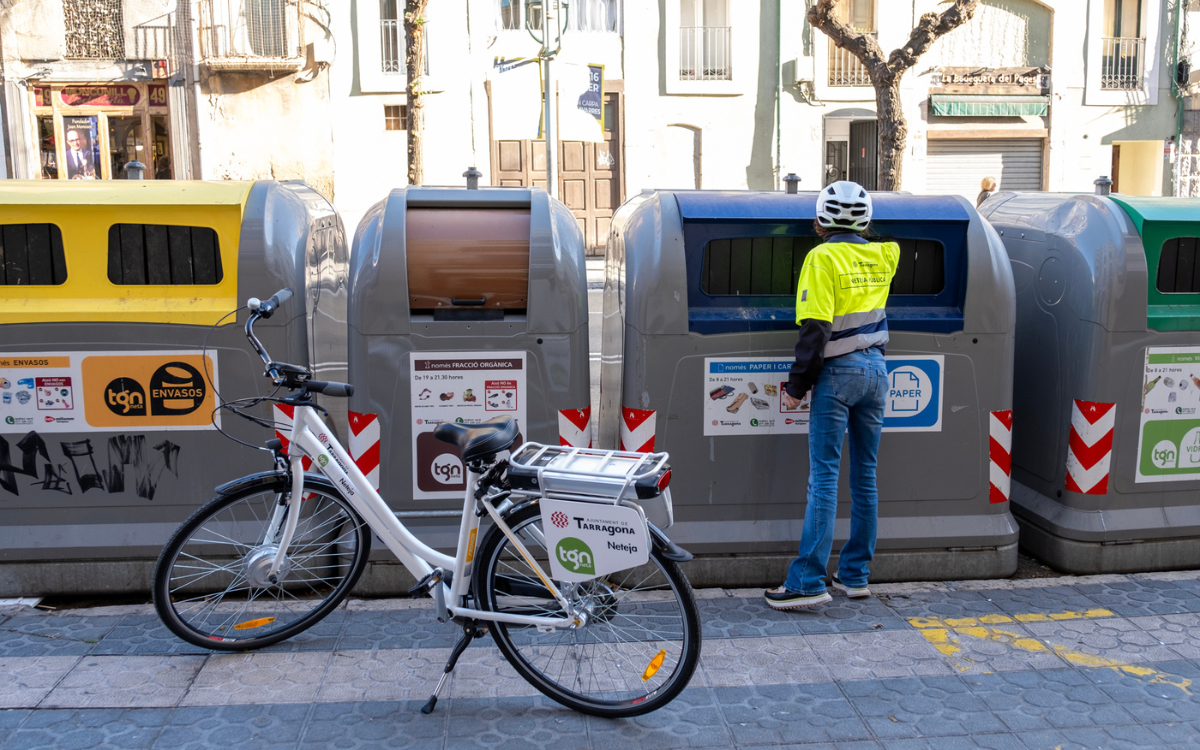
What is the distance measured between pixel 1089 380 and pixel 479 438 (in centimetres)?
261

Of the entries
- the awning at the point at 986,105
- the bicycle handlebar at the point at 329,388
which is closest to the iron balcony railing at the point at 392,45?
the awning at the point at 986,105

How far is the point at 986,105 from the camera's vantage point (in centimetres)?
2009

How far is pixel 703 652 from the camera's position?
133 inches

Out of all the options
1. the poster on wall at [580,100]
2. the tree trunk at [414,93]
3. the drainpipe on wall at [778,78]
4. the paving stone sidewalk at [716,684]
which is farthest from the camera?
the drainpipe on wall at [778,78]

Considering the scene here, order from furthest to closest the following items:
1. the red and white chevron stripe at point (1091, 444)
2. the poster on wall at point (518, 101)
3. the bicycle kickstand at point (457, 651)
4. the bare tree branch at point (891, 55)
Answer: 1. the poster on wall at point (518, 101)
2. the bare tree branch at point (891, 55)
3. the red and white chevron stripe at point (1091, 444)
4. the bicycle kickstand at point (457, 651)

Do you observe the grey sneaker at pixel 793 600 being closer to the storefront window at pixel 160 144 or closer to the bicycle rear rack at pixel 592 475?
the bicycle rear rack at pixel 592 475

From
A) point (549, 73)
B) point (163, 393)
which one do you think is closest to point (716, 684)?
point (163, 393)

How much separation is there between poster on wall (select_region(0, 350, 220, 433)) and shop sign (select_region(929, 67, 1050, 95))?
1926 cm

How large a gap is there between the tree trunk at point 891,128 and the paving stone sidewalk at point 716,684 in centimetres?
1120

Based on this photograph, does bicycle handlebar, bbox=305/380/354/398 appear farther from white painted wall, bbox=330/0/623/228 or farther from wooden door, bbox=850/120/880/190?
wooden door, bbox=850/120/880/190

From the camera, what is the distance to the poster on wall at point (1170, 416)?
13.2 feet

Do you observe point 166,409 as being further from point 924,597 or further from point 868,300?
point 924,597

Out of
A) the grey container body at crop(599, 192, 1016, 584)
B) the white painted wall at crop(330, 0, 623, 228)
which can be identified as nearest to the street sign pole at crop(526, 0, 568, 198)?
the white painted wall at crop(330, 0, 623, 228)

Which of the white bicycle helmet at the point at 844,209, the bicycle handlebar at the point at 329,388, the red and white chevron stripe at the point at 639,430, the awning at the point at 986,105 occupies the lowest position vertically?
the red and white chevron stripe at the point at 639,430
